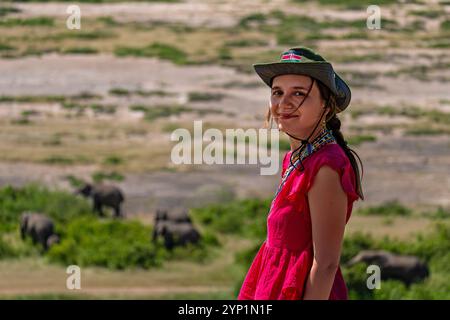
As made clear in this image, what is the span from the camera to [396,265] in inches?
522

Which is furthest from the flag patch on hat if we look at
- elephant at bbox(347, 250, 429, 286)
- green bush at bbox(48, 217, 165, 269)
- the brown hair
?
green bush at bbox(48, 217, 165, 269)

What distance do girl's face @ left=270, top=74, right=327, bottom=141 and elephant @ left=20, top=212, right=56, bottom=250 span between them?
38.1ft

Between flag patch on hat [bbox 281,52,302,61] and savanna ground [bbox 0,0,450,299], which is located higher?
flag patch on hat [bbox 281,52,302,61]

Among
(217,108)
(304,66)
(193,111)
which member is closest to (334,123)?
(304,66)

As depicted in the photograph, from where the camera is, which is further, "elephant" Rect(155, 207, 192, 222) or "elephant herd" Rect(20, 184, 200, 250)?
"elephant" Rect(155, 207, 192, 222)

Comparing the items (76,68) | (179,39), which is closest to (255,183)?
(76,68)

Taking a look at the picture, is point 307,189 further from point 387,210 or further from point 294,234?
point 387,210

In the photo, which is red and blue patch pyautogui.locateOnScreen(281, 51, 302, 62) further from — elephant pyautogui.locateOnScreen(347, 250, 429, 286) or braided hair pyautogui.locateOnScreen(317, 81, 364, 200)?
elephant pyautogui.locateOnScreen(347, 250, 429, 286)

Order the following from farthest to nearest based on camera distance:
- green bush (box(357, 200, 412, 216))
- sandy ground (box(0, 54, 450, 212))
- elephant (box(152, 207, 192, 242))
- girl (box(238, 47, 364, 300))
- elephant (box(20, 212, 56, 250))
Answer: sandy ground (box(0, 54, 450, 212)), green bush (box(357, 200, 412, 216)), elephant (box(152, 207, 192, 242)), elephant (box(20, 212, 56, 250)), girl (box(238, 47, 364, 300))

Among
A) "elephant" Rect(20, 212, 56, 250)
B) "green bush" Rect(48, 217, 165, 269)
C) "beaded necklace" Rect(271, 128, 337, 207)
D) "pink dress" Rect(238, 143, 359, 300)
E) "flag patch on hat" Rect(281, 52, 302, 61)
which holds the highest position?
"flag patch on hat" Rect(281, 52, 302, 61)

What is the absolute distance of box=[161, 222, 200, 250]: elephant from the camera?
15328 mm

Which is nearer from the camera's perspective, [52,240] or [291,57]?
[291,57]

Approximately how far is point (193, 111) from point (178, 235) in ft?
46.6
